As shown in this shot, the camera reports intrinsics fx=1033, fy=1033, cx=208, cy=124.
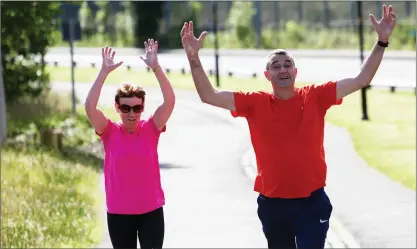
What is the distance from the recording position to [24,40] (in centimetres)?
2931

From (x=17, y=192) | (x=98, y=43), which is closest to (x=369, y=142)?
(x=17, y=192)

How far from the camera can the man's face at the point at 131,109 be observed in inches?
268

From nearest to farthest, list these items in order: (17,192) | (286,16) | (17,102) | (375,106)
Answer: (17,192)
(17,102)
(375,106)
(286,16)

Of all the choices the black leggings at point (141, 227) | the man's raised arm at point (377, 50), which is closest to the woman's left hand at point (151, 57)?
the black leggings at point (141, 227)

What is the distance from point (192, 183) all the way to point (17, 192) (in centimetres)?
412

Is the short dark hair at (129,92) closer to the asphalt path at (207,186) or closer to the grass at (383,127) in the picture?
the asphalt path at (207,186)

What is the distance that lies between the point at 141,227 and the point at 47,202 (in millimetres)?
8807

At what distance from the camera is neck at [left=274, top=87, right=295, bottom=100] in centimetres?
681


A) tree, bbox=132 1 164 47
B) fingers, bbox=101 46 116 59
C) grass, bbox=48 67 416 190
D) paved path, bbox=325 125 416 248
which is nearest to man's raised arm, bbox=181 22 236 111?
fingers, bbox=101 46 116 59

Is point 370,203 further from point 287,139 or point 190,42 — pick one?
point 190,42

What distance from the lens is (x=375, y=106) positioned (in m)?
35.2

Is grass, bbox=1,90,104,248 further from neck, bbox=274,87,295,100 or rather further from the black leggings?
neck, bbox=274,87,295,100

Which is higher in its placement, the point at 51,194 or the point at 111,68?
the point at 111,68

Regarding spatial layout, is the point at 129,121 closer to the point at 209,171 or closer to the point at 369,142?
the point at 209,171
